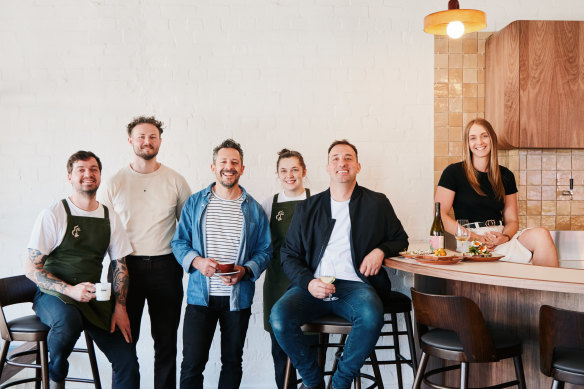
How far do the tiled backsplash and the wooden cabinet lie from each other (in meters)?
0.19

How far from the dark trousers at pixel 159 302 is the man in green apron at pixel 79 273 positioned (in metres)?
0.13

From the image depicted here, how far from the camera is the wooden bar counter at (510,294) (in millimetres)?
2191

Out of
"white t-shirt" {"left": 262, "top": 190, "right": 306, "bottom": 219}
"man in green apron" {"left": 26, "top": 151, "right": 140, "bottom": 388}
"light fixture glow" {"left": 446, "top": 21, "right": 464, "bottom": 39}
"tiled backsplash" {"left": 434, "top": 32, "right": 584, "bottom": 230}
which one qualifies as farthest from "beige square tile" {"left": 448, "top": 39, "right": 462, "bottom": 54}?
"man in green apron" {"left": 26, "top": 151, "right": 140, "bottom": 388}

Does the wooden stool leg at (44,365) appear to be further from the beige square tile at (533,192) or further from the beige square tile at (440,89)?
the beige square tile at (533,192)

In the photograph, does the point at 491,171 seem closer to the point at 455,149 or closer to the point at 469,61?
the point at 455,149

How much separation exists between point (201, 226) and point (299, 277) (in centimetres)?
65

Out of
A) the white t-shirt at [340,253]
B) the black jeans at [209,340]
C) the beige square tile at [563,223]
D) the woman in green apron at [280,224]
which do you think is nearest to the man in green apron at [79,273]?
the black jeans at [209,340]

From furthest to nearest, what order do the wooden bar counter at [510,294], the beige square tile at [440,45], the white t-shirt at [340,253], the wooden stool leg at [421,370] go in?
the beige square tile at [440,45] → the white t-shirt at [340,253] → the wooden stool leg at [421,370] → the wooden bar counter at [510,294]

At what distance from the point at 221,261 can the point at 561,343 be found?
1.75 metres

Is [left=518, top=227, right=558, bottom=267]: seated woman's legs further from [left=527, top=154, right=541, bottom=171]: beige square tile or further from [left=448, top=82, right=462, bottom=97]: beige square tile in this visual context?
[left=448, top=82, right=462, bottom=97]: beige square tile

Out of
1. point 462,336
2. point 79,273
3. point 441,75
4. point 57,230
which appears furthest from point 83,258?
point 441,75

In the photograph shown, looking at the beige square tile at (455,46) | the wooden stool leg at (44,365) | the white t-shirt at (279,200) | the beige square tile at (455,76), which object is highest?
the beige square tile at (455,46)

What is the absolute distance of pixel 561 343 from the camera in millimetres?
2002

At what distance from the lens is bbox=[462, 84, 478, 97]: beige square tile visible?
3.90 meters
